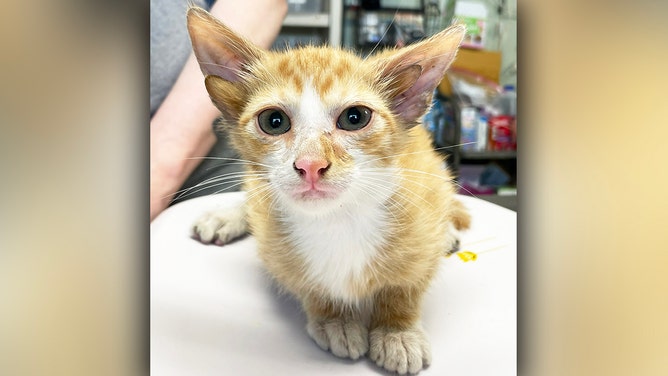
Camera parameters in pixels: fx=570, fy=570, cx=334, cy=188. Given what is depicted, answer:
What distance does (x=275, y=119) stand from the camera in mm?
833

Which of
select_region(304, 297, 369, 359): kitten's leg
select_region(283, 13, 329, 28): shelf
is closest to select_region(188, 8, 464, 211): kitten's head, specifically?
select_region(283, 13, 329, 28): shelf

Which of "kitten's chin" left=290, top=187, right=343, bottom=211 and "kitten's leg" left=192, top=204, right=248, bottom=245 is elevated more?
"kitten's chin" left=290, top=187, right=343, bottom=211

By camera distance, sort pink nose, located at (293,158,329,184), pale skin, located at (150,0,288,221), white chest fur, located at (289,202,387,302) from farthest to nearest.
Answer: pale skin, located at (150,0,288,221) < white chest fur, located at (289,202,387,302) < pink nose, located at (293,158,329,184)

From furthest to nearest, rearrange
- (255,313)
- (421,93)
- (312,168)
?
(255,313)
(421,93)
(312,168)

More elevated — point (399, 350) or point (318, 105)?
point (318, 105)

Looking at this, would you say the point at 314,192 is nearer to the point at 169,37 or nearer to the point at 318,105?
the point at 318,105

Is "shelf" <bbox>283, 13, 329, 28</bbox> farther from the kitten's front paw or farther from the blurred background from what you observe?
the kitten's front paw

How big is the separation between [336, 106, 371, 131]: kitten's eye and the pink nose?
78mm

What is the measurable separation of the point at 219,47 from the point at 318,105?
19 centimetres

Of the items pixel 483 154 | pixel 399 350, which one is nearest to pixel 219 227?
pixel 399 350

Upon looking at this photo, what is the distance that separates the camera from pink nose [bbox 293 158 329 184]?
76 cm

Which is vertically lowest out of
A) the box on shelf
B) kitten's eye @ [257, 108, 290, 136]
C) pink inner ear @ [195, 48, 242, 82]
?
kitten's eye @ [257, 108, 290, 136]
